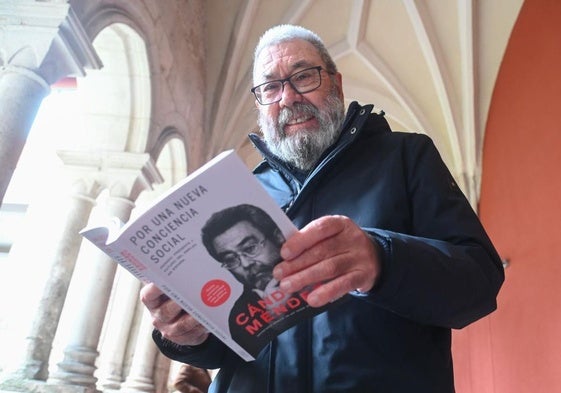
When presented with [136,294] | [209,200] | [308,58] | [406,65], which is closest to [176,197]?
[209,200]

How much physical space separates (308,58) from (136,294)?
4.57 metres

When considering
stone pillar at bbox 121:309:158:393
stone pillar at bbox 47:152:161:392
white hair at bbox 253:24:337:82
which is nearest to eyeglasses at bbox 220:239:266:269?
A: white hair at bbox 253:24:337:82

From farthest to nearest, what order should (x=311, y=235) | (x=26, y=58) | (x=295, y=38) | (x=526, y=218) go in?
(x=526, y=218), (x=26, y=58), (x=295, y=38), (x=311, y=235)

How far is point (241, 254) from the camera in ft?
2.58

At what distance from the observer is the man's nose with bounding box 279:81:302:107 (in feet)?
4.47

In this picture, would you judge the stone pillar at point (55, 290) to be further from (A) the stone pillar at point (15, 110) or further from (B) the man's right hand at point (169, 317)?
(B) the man's right hand at point (169, 317)

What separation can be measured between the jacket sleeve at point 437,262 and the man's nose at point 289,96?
0.45m

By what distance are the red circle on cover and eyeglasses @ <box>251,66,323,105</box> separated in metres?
0.72

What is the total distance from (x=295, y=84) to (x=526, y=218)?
13.8 feet

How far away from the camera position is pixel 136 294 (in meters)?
5.34

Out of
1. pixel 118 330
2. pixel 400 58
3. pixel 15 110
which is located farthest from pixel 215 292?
pixel 400 58

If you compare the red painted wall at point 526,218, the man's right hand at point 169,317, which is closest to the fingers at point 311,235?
the man's right hand at point 169,317

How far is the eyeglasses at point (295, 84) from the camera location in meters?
1.39

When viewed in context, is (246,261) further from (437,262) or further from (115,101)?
(115,101)
